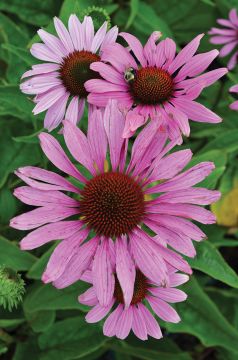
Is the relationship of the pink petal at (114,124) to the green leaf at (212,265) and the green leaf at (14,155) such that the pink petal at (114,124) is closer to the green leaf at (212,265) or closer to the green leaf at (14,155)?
the green leaf at (212,265)

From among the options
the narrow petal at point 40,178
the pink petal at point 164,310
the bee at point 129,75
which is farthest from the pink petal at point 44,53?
the pink petal at point 164,310

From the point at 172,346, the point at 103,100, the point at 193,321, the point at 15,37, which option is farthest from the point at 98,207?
the point at 15,37

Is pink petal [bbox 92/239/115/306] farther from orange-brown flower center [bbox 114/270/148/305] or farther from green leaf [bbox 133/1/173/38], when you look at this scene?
green leaf [bbox 133/1/173/38]

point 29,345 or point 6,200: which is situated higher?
point 6,200

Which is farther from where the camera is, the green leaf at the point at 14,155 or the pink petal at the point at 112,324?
the green leaf at the point at 14,155

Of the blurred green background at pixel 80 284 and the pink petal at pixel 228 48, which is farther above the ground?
the pink petal at pixel 228 48

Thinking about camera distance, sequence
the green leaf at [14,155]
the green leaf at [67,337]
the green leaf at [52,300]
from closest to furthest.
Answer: the green leaf at [52,300] < the green leaf at [67,337] < the green leaf at [14,155]

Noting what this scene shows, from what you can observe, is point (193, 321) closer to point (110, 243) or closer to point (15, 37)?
point (110, 243)
